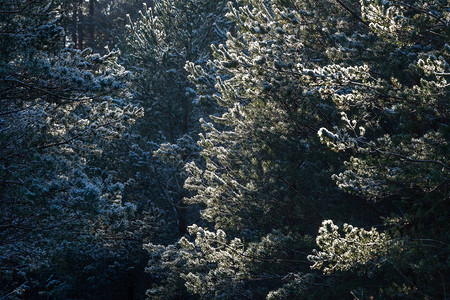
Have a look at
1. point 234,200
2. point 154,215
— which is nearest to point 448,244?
point 234,200

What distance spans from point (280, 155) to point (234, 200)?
1.52 meters

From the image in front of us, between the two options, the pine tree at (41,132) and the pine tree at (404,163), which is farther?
the pine tree at (41,132)

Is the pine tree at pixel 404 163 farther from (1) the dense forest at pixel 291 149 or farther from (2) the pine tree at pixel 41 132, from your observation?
(2) the pine tree at pixel 41 132

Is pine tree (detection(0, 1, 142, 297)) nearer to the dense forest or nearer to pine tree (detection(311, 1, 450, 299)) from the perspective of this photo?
the dense forest

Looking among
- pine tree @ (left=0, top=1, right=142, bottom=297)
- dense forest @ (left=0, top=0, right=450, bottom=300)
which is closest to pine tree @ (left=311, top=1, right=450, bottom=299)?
dense forest @ (left=0, top=0, right=450, bottom=300)

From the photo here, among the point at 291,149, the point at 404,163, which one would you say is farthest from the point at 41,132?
the point at 404,163

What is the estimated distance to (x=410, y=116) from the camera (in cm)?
600

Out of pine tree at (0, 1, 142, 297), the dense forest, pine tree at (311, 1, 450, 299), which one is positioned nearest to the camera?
pine tree at (311, 1, 450, 299)

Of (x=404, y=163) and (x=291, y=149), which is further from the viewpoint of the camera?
(x=291, y=149)

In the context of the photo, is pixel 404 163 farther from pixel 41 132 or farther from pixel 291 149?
pixel 41 132

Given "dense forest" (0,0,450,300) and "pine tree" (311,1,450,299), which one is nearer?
"pine tree" (311,1,450,299)

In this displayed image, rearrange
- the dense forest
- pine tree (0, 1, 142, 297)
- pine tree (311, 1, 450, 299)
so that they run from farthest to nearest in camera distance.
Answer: pine tree (0, 1, 142, 297) < the dense forest < pine tree (311, 1, 450, 299)

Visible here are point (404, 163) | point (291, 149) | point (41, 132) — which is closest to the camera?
point (404, 163)

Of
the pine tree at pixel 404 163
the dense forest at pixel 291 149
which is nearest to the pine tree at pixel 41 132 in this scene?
the dense forest at pixel 291 149
